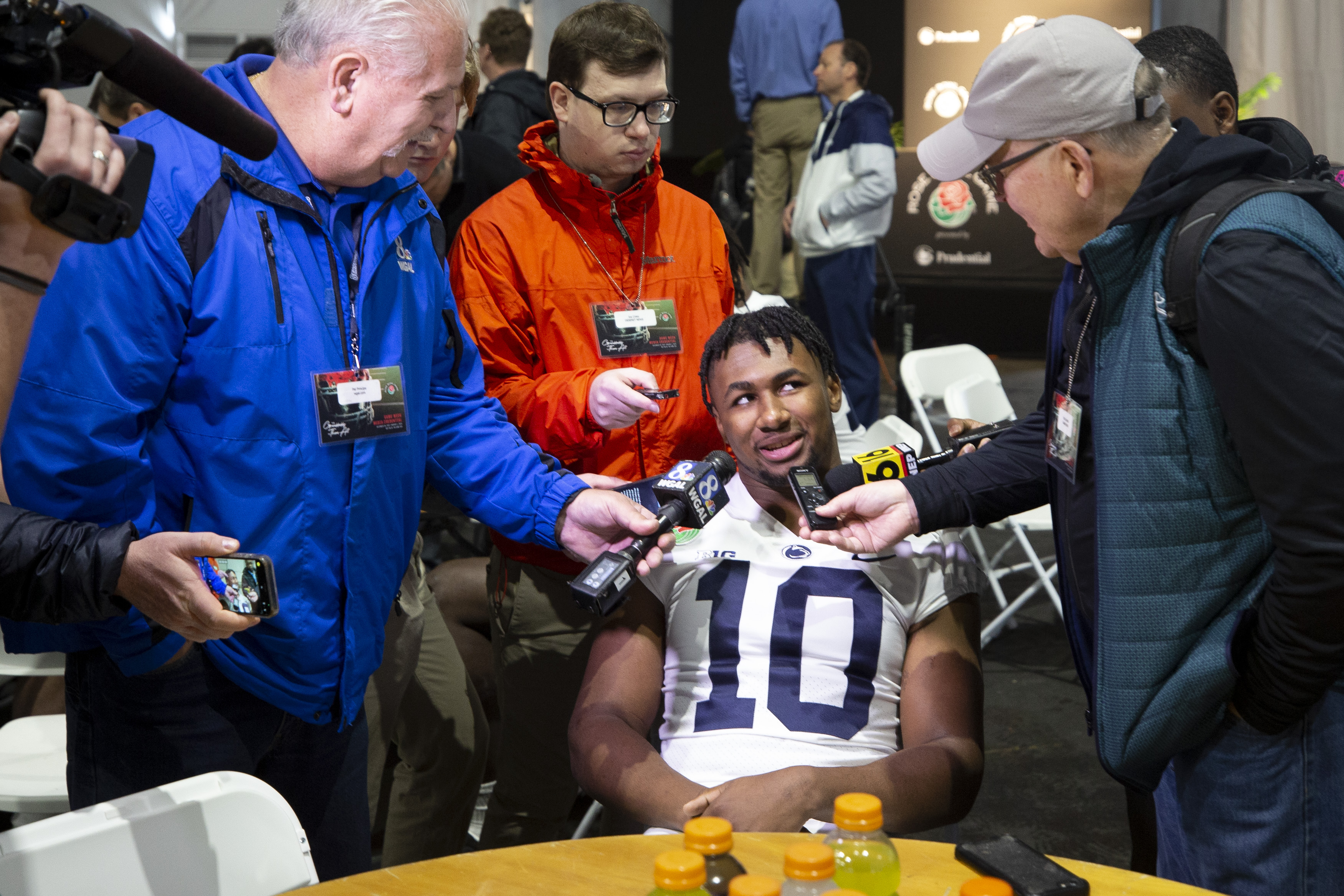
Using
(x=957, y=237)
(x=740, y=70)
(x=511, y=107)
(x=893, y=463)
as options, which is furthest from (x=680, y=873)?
(x=957, y=237)

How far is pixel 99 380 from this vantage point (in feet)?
5.11

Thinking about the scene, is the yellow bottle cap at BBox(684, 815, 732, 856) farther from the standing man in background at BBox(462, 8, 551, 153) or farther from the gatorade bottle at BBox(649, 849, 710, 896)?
the standing man in background at BBox(462, 8, 551, 153)

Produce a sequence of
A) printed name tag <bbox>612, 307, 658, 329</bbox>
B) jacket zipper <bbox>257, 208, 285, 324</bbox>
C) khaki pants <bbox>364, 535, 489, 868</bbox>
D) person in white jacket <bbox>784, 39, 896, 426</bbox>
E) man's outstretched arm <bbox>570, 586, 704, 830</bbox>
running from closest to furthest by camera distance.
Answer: jacket zipper <bbox>257, 208, 285, 324</bbox>, man's outstretched arm <bbox>570, 586, 704, 830</bbox>, printed name tag <bbox>612, 307, 658, 329</bbox>, khaki pants <bbox>364, 535, 489, 868</bbox>, person in white jacket <bbox>784, 39, 896, 426</bbox>

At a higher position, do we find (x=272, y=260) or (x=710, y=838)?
(x=272, y=260)

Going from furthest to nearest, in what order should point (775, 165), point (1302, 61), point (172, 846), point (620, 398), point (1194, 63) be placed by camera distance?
1. point (775, 165)
2. point (1302, 61)
3. point (1194, 63)
4. point (620, 398)
5. point (172, 846)

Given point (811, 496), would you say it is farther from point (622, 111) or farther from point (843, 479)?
point (622, 111)

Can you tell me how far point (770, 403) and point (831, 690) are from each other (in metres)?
0.61

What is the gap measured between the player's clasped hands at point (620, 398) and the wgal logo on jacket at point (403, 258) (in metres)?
0.48

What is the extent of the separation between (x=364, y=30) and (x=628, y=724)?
1.33 meters

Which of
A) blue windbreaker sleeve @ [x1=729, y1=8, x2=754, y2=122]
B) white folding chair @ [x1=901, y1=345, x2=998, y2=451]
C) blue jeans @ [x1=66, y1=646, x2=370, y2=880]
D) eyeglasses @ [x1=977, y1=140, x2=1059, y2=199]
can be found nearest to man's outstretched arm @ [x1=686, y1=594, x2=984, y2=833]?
blue jeans @ [x1=66, y1=646, x2=370, y2=880]

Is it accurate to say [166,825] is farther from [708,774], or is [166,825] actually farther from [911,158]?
[911,158]

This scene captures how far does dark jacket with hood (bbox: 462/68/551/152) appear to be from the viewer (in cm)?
482

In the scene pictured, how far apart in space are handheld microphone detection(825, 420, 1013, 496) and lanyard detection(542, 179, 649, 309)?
2.00 feet

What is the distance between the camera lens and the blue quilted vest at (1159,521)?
155 cm
